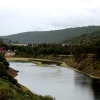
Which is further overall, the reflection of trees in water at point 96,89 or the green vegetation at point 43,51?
the green vegetation at point 43,51

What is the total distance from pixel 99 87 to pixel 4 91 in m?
27.5

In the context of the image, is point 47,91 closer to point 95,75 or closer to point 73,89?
point 73,89

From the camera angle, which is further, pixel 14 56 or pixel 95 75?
pixel 14 56

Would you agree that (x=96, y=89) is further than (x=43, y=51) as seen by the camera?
No

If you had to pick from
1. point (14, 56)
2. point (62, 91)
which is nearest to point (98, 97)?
point (62, 91)

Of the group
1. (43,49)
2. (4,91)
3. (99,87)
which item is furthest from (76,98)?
(43,49)

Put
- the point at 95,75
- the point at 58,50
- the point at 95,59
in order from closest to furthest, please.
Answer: the point at 95,75, the point at 95,59, the point at 58,50

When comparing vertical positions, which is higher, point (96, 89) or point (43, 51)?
point (43, 51)

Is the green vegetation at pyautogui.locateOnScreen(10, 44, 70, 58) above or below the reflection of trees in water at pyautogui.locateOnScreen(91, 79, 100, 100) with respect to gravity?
above

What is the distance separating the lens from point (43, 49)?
16025 centimetres

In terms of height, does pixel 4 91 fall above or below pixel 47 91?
above

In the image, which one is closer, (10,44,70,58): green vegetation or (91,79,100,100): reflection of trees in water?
(91,79,100,100): reflection of trees in water

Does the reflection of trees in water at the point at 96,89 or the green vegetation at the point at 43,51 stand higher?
the green vegetation at the point at 43,51

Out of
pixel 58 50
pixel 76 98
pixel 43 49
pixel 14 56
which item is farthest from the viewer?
pixel 14 56
